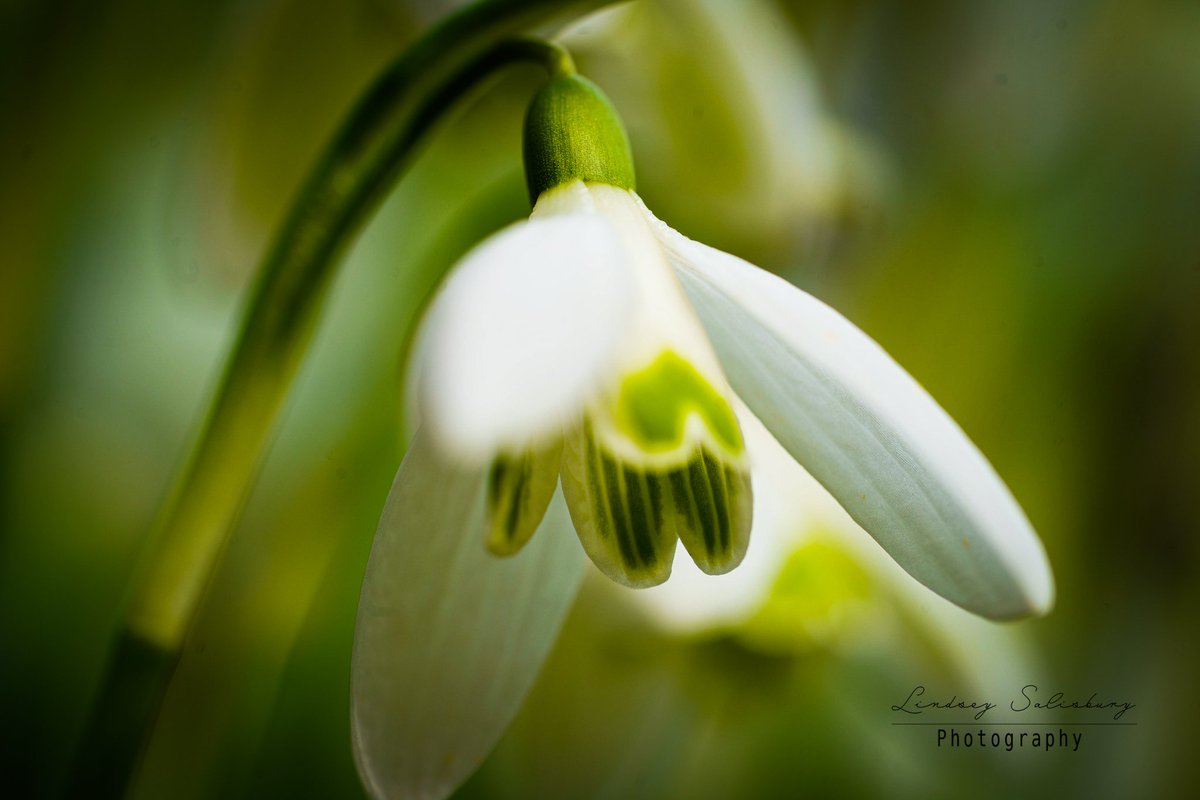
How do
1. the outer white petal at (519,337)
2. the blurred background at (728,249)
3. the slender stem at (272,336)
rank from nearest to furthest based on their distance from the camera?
the outer white petal at (519,337) < the slender stem at (272,336) < the blurred background at (728,249)

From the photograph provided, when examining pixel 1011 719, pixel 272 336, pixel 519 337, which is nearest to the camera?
pixel 519 337

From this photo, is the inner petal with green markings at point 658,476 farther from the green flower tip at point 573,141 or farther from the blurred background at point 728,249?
the blurred background at point 728,249

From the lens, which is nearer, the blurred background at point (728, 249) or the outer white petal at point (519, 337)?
the outer white petal at point (519, 337)

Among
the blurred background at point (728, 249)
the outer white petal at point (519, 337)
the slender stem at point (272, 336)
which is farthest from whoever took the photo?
the blurred background at point (728, 249)

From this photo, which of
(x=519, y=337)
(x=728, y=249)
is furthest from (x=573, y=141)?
(x=728, y=249)

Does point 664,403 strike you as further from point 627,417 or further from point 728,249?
point 728,249

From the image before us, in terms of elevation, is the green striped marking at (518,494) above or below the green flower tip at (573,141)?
below

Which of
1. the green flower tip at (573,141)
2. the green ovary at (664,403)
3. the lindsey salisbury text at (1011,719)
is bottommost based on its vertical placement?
the green ovary at (664,403)

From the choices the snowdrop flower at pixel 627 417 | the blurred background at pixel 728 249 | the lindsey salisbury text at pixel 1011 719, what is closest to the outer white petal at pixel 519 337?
the snowdrop flower at pixel 627 417
